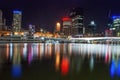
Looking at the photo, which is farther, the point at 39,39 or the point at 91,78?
the point at 39,39

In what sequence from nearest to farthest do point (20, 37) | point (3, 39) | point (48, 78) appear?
point (48, 78)
point (3, 39)
point (20, 37)

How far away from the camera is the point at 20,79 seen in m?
20.5

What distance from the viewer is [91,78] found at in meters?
21.8

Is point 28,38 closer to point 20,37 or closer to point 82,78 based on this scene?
point 20,37

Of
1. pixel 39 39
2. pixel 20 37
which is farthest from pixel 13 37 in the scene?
pixel 39 39

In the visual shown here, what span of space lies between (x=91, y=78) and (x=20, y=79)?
6041 mm

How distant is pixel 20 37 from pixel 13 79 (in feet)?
556

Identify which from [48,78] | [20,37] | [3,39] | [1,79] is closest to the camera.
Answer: [1,79]

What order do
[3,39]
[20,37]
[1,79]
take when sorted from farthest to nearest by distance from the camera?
1. [20,37]
2. [3,39]
3. [1,79]

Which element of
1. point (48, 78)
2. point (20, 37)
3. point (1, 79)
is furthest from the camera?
point (20, 37)

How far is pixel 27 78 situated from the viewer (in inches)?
824

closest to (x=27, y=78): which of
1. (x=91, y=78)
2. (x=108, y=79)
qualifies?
(x=91, y=78)

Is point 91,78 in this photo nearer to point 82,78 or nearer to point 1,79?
point 82,78

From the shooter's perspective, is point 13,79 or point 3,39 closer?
point 13,79
